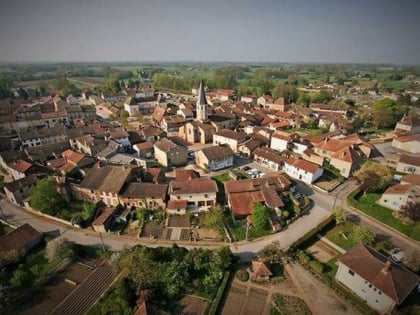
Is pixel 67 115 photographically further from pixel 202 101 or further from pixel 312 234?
pixel 312 234

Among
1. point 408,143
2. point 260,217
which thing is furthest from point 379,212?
point 408,143

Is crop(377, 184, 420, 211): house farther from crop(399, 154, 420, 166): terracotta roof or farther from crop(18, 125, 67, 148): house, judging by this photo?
crop(18, 125, 67, 148): house

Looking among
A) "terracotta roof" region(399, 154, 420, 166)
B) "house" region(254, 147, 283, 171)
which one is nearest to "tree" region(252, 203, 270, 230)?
"house" region(254, 147, 283, 171)

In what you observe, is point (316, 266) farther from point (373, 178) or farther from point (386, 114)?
point (386, 114)

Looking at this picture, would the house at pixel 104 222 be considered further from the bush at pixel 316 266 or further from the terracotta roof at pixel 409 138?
the terracotta roof at pixel 409 138

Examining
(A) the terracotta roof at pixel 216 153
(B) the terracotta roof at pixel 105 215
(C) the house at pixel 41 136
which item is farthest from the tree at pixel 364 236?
(C) the house at pixel 41 136

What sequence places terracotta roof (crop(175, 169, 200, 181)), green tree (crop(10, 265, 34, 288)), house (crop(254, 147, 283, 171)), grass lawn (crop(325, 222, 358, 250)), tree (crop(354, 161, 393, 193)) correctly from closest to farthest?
1. green tree (crop(10, 265, 34, 288))
2. grass lawn (crop(325, 222, 358, 250))
3. tree (crop(354, 161, 393, 193))
4. terracotta roof (crop(175, 169, 200, 181))
5. house (crop(254, 147, 283, 171))

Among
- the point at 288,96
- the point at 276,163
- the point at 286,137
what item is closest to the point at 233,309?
the point at 276,163
